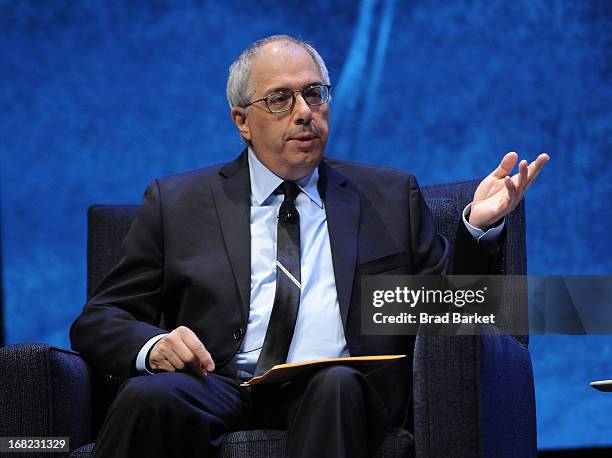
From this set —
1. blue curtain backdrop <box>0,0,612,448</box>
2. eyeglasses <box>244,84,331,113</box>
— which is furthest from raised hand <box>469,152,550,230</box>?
blue curtain backdrop <box>0,0,612,448</box>

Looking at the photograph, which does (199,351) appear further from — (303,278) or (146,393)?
(303,278)

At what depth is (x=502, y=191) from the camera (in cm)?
188

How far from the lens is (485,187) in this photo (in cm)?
193

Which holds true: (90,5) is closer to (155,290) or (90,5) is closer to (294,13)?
(294,13)

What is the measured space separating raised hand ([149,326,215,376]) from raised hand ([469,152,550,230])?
62 centimetres

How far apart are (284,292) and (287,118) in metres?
0.42

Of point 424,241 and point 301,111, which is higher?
point 301,111

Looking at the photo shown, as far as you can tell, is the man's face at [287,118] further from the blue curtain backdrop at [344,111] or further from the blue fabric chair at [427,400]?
the blue curtain backdrop at [344,111]

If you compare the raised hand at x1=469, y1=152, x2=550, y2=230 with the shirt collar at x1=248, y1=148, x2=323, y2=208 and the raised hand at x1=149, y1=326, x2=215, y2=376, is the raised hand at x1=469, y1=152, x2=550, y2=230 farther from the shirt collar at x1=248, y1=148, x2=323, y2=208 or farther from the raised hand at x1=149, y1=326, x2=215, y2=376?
the raised hand at x1=149, y1=326, x2=215, y2=376

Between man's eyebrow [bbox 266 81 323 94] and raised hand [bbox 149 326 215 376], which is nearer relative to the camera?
raised hand [bbox 149 326 215 376]

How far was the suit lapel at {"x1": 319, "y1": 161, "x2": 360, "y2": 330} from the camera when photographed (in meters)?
2.01

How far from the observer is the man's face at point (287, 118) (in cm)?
212

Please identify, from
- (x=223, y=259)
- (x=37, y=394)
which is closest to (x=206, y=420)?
(x=37, y=394)

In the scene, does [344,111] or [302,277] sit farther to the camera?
[344,111]
